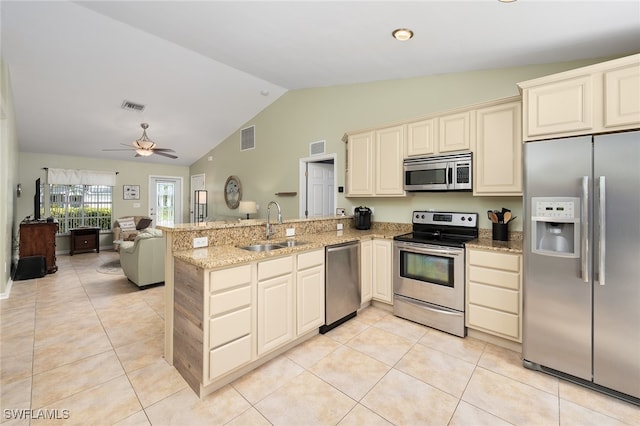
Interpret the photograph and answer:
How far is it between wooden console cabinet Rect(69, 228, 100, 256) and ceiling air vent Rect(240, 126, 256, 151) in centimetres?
428

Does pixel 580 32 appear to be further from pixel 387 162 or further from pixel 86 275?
pixel 86 275

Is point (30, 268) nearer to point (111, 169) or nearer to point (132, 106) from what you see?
point (132, 106)

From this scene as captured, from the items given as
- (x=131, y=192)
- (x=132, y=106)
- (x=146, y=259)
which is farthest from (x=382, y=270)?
(x=131, y=192)

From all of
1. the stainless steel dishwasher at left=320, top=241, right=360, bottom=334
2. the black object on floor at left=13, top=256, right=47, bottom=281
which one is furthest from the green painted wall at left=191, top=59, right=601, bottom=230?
the black object on floor at left=13, top=256, right=47, bottom=281

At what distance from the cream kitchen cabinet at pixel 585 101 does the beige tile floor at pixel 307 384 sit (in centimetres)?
184

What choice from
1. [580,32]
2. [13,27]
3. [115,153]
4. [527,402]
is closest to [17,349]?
[13,27]

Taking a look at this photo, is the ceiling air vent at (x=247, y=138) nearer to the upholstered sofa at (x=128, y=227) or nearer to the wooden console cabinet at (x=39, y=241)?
the upholstered sofa at (x=128, y=227)

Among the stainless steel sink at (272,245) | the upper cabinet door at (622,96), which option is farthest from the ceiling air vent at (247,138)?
the upper cabinet door at (622,96)

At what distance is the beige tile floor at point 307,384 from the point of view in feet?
5.66

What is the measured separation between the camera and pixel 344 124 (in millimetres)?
4508

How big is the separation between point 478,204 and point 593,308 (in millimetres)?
1490

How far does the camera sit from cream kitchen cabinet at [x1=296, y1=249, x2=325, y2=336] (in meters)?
2.50

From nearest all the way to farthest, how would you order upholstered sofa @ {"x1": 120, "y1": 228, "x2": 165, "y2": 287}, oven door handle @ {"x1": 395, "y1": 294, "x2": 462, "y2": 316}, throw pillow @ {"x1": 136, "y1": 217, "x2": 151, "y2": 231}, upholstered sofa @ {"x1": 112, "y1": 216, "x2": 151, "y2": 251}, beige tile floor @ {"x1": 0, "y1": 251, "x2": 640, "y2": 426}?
beige tile floor @ {"x1": 0, "y1": 251, "x2": 640, "y2": 426}, oven door handle @ {"x1": 395, "y1": 294, "x2": 462, "y2": 316}, upholstered sofa @ {"x1": 120, "y1": 228, "x2": 165, "y2": 287}, upholstered sofa @ {"x1": 112, "y1": 216, "x2": 151, "y2": 251}, throw pillow @ {"x1": 136, "y1": 217, "x2": 151, "y2": 231}

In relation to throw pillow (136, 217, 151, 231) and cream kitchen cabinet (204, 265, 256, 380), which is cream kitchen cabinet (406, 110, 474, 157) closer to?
cream kitchen cabinet (204, 265, 256, 380)
